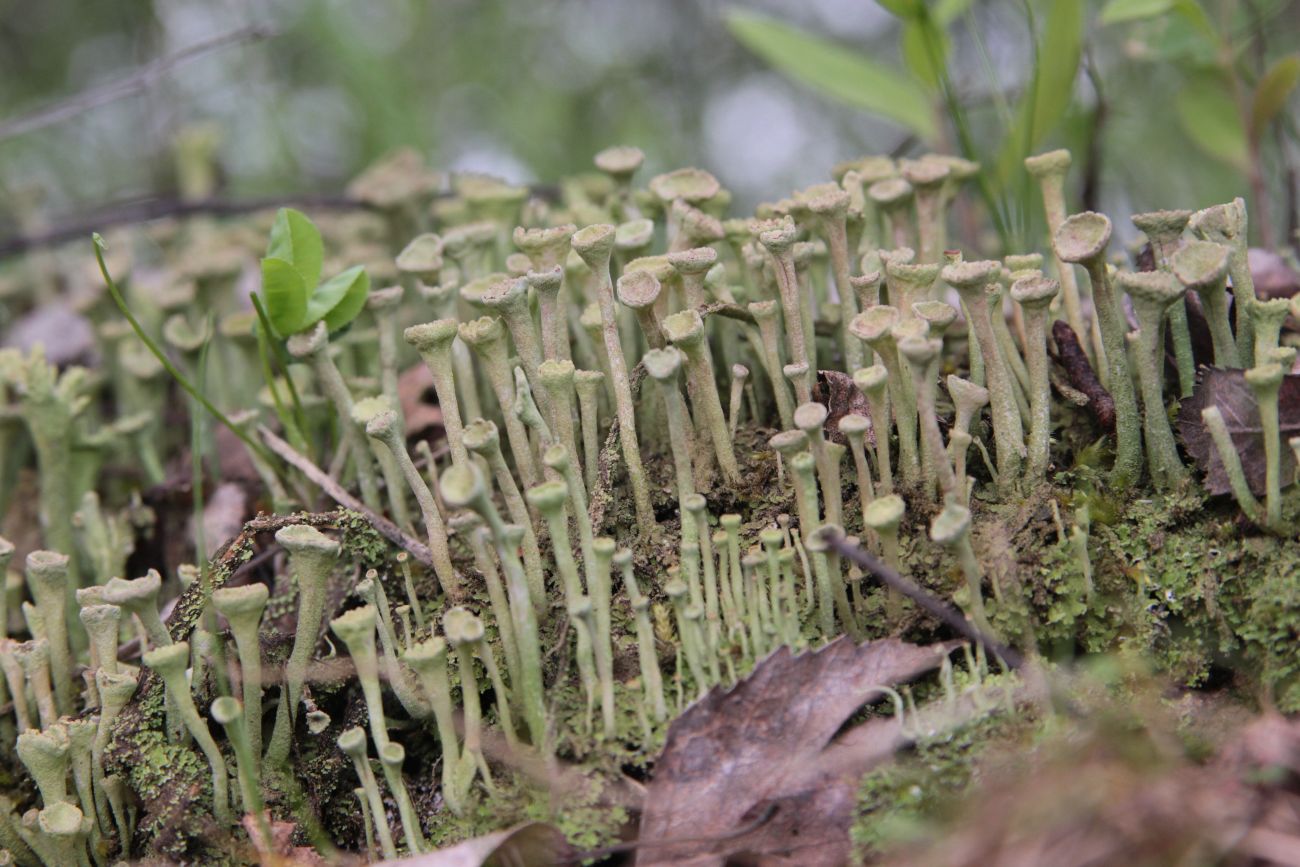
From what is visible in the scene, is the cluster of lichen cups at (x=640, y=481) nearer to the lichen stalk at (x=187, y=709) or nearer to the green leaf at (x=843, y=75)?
the lichen stalk at (x=187, y=709)

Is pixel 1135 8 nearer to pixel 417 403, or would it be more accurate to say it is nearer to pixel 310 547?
pixel 417 403

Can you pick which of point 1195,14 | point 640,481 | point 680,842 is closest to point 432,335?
point 640,481

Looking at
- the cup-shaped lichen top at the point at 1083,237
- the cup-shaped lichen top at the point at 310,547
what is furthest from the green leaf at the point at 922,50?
the cup-shaped lichen top at the point at 310,547

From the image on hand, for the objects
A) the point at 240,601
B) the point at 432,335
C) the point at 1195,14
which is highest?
the point at 1195,14

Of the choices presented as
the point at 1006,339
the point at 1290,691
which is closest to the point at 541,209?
the point at 1006,339

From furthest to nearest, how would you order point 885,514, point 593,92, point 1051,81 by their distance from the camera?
point 593,92
point 1051,81
point 885,514

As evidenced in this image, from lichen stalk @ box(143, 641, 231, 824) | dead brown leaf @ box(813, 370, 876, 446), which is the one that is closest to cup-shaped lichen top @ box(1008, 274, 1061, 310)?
dead brown leaf @ box(813, 370, 876, 446)
